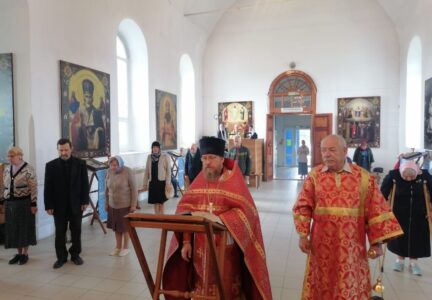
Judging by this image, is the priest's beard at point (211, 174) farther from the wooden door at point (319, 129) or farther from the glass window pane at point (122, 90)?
the wooden door at point (319, 129)

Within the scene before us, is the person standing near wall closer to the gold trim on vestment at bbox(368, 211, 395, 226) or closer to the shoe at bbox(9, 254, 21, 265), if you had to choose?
the gold trim on vestment at bbox(368, 211, 395, 226)

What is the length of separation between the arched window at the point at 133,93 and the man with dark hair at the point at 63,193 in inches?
192

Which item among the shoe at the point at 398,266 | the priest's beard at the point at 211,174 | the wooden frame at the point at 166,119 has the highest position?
the wooden frame at the point at 166,119

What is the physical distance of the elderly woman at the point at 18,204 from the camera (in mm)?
4453

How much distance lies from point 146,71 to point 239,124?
5076mm

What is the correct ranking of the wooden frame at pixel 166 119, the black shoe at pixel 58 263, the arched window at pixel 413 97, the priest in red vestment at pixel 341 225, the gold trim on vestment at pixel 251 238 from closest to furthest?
the gold trim on vestment at pixel 251 238
the priest in red vestment at pixel 341 225
the black shoe at pixel 58 263
the wooden frame at pixel 166 119
the arched window at pixel 413 97

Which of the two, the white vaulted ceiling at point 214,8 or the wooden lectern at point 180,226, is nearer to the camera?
the wooden lectern at point 180,226

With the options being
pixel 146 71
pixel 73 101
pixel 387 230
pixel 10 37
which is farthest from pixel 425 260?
pixel 146 71

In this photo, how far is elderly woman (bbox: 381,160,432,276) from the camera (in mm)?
3828

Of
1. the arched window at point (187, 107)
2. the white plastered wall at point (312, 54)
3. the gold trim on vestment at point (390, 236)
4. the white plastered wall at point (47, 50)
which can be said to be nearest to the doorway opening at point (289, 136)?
the white plastered wall at point (312, 54)

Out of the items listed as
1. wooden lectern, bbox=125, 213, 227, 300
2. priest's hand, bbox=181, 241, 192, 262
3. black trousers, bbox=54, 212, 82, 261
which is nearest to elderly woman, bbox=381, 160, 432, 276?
priest's hand, bbox=181, 241, 192, 262

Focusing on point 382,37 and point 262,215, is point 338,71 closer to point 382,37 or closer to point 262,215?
point 382,37

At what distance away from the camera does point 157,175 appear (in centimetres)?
634

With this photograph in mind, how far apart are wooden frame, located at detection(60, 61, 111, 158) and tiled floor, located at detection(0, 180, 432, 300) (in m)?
2.00
